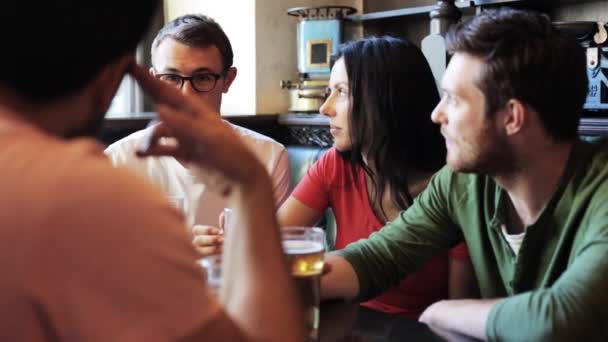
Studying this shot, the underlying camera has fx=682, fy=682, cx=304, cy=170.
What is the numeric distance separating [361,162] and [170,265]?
1.37 meters

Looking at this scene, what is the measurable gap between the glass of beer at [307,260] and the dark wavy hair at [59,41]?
0.46 metres

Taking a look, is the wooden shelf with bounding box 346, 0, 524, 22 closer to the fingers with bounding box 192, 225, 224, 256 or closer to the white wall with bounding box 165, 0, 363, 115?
the white wall with bounding box 165, 0, 363, 115

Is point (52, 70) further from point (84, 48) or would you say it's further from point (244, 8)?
point (244, 8)

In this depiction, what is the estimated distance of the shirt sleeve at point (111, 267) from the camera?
491 mm

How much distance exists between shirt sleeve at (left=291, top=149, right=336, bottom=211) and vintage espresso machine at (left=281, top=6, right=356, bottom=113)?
3.85 ft

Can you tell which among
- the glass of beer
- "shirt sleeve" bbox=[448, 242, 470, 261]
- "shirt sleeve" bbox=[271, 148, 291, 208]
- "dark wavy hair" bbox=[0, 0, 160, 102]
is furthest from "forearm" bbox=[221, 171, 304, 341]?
"shirt sleeve" bbox=[271, 148, 291, 208]

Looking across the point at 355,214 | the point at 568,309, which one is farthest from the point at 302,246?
the point at 355,214

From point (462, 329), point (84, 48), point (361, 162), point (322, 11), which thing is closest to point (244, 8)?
point (322, 11)

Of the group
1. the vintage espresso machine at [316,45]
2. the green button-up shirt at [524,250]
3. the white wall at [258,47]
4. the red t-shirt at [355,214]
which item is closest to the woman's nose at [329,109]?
the red t-shirt at [355,214]

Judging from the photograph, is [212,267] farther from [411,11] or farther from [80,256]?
[411,11]

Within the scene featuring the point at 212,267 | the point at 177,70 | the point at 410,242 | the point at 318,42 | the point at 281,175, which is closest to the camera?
the point at 212,267

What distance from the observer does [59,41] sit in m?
0.53

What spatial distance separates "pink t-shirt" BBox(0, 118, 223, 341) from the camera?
490 millimetres

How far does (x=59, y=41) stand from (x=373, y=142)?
52.2 inches
